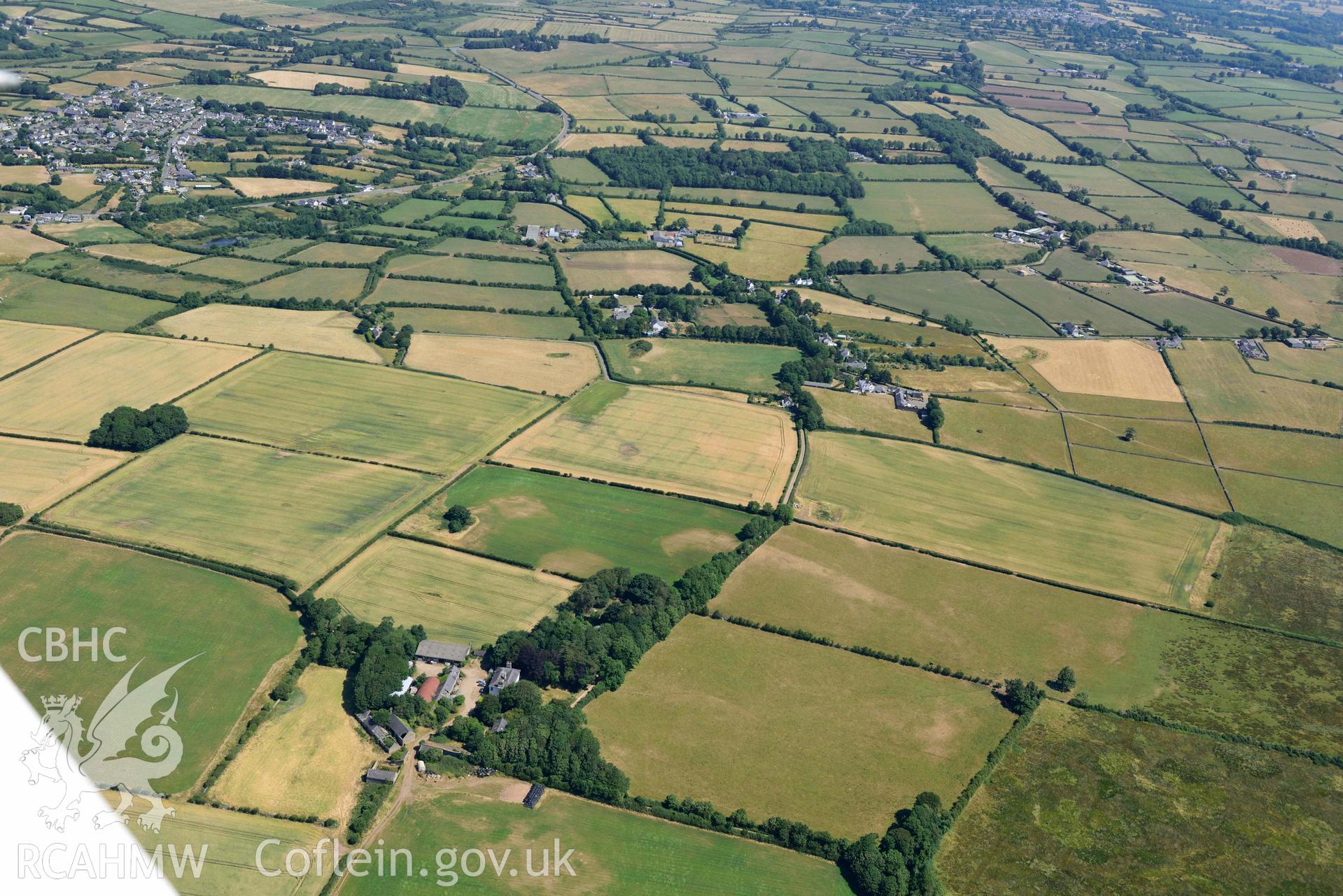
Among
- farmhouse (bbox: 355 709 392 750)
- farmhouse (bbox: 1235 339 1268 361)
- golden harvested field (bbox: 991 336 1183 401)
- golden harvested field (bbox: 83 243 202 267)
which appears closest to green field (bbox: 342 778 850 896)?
farmhouse (bbox: 355 709 392 750)

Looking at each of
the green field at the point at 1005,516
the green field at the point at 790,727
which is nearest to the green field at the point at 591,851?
the green field at the point at 790,727

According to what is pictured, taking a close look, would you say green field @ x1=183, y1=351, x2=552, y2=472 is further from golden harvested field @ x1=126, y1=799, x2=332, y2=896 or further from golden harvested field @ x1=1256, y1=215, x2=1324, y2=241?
golden harvested field @ x1=1256, y1=215, x2=1324, y2=241

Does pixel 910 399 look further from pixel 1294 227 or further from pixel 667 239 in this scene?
pixel 1294 227

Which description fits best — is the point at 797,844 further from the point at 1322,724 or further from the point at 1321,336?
the point at 1321,336

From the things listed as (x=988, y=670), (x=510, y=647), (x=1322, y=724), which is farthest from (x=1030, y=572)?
(x=510, y=647)

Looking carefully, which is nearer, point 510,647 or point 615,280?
point 510,647

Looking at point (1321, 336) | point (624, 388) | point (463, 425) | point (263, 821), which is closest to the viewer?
point (263, 821)

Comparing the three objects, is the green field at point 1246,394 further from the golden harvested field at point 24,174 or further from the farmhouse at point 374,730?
the golden harvested field at point 24,174
